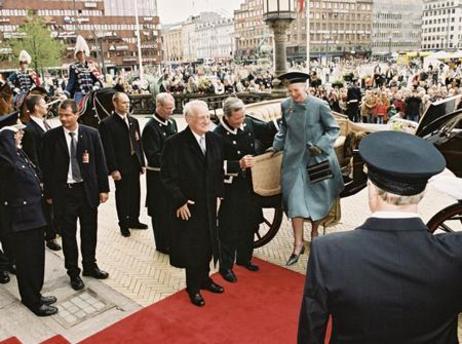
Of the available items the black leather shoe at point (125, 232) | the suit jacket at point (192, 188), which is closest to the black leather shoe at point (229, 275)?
the suit jacket at point (192, 188)

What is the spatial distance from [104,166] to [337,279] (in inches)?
132

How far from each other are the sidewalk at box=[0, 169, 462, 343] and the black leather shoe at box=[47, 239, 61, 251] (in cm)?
7

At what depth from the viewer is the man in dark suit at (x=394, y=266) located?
1421mm

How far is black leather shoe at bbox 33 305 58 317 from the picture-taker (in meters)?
3.81

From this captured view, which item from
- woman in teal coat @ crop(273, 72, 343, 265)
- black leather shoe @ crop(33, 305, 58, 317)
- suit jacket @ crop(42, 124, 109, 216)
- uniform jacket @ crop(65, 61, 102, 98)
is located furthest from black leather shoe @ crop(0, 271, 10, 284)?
uniform jacket @ crop(65, 61, 102, 98)

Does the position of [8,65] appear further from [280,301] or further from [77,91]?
[280,301]

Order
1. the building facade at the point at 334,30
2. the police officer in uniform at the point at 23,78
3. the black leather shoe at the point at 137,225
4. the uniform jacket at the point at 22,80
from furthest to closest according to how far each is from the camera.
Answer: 1. the building facade at the point at 334,30
2. the uniform jacket at the point at 22,80
3. the police officer in uniform at the point at 23,78
4. the black leather shoe at the point at 137,225

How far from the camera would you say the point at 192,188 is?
12.6 ft

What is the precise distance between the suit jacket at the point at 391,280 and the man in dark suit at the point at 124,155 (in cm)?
416

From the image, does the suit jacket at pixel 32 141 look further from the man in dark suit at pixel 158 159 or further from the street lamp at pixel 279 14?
the street lamp at pixel 279 14

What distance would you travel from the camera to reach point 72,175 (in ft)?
13.6

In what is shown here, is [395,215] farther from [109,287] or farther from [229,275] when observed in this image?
[109,287]

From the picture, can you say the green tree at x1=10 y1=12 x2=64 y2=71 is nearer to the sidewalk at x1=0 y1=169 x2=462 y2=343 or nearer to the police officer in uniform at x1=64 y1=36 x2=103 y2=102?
the police officer in uniform at x1=64 y1=36 x2=103 y2=102

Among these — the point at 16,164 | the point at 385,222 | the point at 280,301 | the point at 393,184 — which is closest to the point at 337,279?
the point at 385,222
